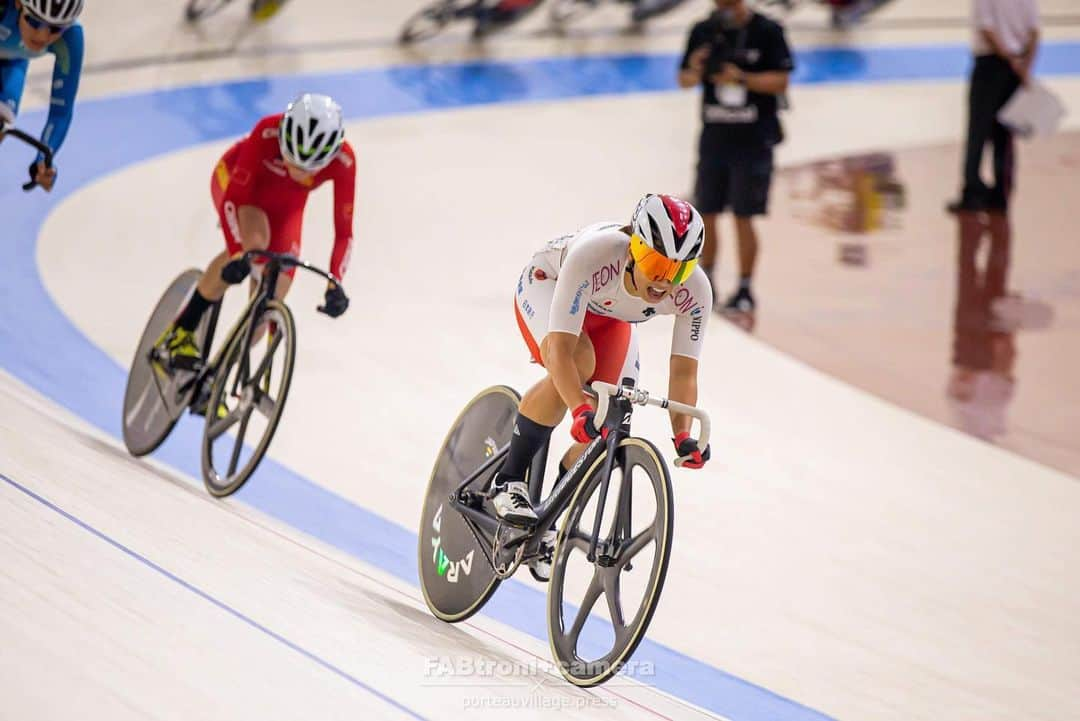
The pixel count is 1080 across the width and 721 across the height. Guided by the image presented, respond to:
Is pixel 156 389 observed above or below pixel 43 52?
below

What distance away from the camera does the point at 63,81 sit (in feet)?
16.8

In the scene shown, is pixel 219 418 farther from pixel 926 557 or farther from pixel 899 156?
pixel 899 156

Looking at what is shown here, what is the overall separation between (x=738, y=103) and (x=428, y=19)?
6.45 meters

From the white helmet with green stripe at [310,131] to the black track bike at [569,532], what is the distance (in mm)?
963

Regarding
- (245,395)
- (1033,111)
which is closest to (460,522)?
(245,395)

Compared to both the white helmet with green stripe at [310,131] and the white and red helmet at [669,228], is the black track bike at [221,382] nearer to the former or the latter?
the white helmet with green stripe at [310,131]

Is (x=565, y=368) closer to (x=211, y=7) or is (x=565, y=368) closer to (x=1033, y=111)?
(x=1033, y=111)

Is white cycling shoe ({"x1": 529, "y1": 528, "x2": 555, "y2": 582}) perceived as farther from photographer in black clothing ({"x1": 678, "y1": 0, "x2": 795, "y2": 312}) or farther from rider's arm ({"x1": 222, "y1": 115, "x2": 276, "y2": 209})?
photographer in black clothing ({"x1": 678, "y1": 0, "x2": 795, "y2": 312})

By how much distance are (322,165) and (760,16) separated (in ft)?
10.6

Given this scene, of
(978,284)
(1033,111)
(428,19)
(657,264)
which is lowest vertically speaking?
(428,19)

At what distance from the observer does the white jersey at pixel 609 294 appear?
356cm

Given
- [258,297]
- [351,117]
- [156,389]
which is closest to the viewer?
[258,297]

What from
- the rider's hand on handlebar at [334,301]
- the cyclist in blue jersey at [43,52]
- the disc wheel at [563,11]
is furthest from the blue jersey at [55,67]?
the disc wheel at [563,11]

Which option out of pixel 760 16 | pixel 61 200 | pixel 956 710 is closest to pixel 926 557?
pixel 956 710
